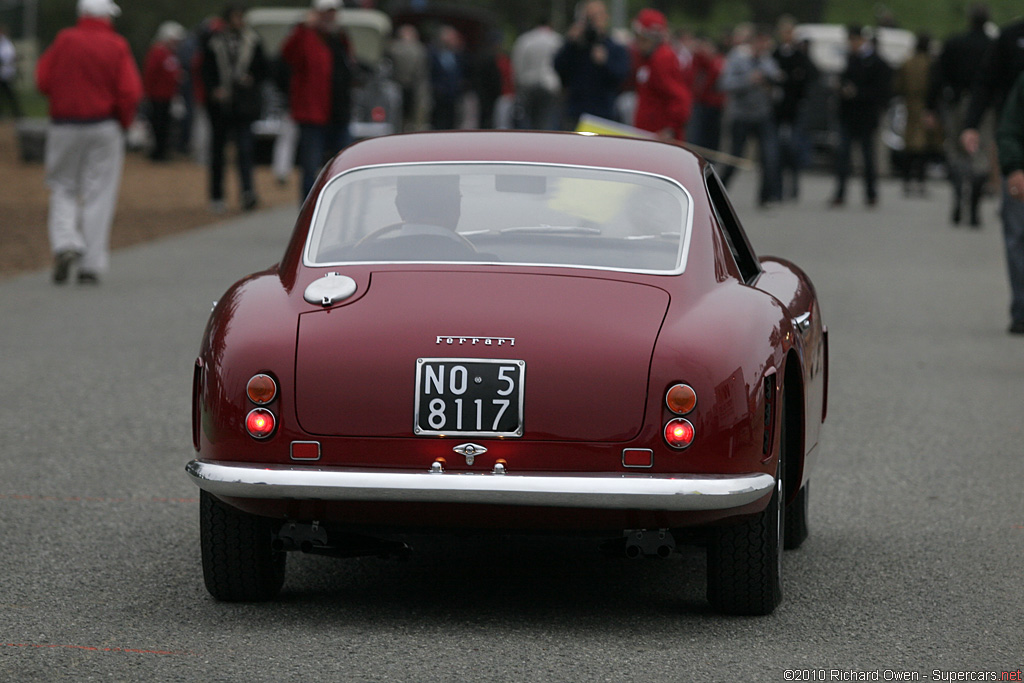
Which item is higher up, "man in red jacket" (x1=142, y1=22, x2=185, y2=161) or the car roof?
the car roof

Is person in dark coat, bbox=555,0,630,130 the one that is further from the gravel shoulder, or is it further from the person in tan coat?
the person in tan coat

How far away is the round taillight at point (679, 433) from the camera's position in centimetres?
474

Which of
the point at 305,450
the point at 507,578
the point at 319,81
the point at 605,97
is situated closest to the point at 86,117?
the point at 319,81

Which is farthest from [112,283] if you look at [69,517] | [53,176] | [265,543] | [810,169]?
[810,169]

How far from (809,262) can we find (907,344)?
4578 millimetres

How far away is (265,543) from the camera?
5168 mm

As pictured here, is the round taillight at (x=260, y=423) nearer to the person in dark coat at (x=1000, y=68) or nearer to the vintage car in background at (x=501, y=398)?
the vintage car in background at (x=501, y=398)

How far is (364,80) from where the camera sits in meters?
26.3

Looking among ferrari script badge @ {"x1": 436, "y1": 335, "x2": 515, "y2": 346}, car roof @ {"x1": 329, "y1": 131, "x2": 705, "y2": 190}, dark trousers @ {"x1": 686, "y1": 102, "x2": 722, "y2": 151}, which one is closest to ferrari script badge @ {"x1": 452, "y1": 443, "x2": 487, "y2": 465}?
ferrari script badge @ {"x1": 436, "y1": 335, "x2": 515, "y2": 346}

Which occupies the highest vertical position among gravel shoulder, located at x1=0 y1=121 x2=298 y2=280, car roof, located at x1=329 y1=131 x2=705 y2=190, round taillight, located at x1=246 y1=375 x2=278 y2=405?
car roof, located at x1=329 y1=131 x2=705 y2=190

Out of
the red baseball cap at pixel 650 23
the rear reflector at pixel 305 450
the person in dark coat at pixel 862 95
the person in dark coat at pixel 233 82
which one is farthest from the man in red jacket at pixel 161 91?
the rear reflector at pixel 305 450

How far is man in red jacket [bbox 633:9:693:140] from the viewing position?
1641cm

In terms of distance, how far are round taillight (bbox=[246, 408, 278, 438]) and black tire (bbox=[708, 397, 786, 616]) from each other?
1208mm

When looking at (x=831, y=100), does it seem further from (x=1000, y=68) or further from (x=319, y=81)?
(x=1000, y=68)
